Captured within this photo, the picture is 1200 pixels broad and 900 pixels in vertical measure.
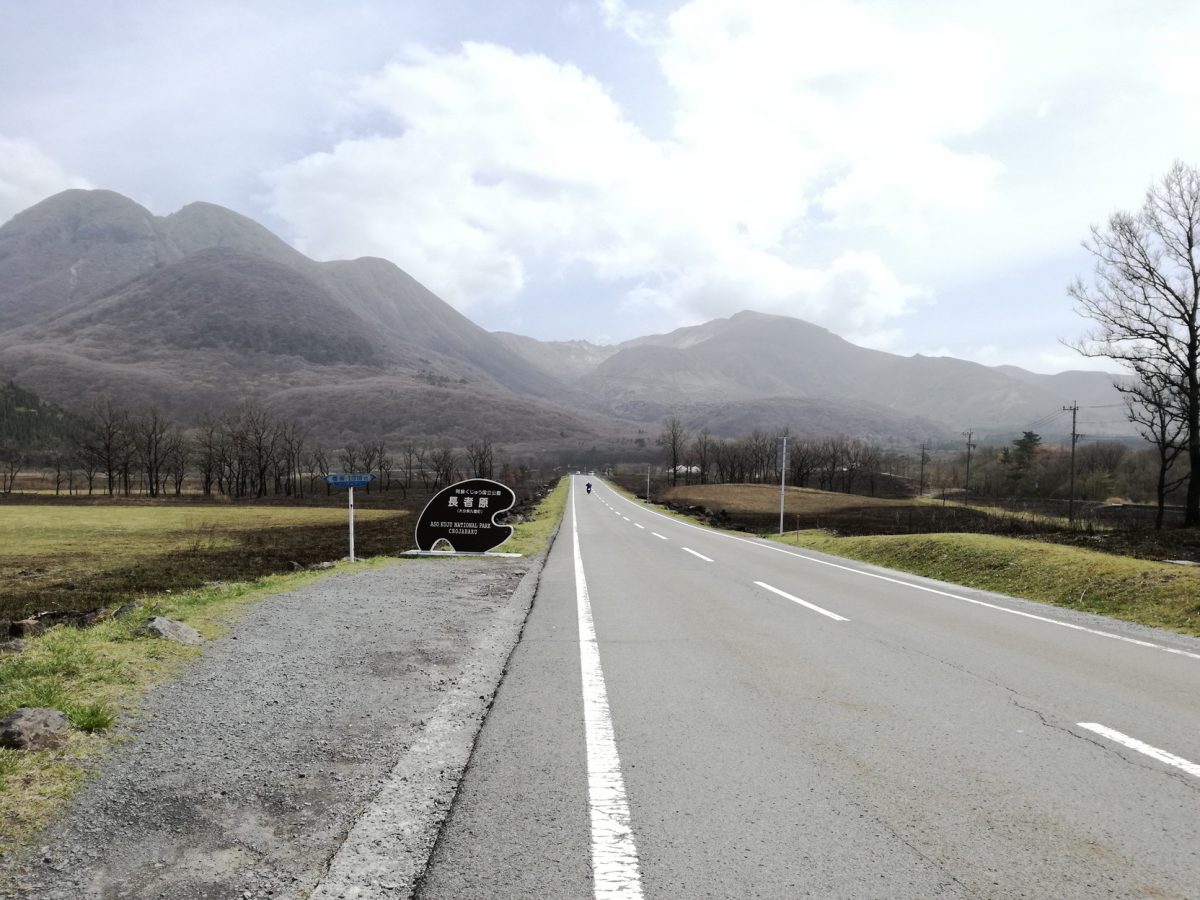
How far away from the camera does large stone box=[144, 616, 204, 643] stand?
639cm

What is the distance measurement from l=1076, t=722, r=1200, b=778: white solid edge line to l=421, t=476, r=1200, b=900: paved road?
18 millimetres

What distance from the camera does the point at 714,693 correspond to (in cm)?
561

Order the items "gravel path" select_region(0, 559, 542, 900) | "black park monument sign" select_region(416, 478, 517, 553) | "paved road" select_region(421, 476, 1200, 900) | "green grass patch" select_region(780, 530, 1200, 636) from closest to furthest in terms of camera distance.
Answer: "gravel path" select_region(0, 559, 542, 900)
"paved road" select_region(421, 476, 1200, 900)
"green grass patch" select_region(780, 530, 1200, 636)
"black park monument sign" select_region(416, 478, 517, 553)

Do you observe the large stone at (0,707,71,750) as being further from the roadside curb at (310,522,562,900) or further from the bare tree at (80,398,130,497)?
the bare tree at (80,398,130,497)

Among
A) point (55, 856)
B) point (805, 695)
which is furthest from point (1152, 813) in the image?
point (55, 856)

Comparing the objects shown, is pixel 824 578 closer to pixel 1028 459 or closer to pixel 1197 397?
pixel 1197 397

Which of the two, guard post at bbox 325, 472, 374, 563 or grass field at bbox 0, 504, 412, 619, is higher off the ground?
guard post at bbox 325, 472, 374, 563

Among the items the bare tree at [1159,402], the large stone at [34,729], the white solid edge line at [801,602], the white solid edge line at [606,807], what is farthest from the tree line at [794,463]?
the large stone at [34,729]

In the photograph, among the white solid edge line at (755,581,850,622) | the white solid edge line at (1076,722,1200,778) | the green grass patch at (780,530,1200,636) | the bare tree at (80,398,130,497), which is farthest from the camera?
the bare tree at (80,398,130,497)

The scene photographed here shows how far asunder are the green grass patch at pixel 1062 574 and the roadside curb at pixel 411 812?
9577mm

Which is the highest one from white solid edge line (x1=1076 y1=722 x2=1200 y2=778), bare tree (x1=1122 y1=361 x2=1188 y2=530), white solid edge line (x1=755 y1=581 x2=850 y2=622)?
bare tree (x1=1122 y1=361 x2=1188 y2=530)

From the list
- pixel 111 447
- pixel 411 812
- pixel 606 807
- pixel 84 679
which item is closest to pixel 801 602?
pixel 606 807

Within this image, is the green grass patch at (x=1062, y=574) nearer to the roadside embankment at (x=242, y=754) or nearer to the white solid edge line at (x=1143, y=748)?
the white solid edge line at (x=1143, y=748)

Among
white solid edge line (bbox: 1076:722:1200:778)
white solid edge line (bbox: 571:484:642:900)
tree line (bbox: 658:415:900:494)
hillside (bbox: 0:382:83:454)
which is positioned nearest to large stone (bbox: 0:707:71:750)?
white solid edge line (bbox: 571:484:642:900)
